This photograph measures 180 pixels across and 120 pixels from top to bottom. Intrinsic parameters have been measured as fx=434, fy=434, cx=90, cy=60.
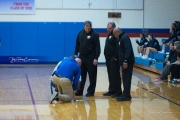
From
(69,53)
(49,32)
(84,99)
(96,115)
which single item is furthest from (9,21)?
(96,115)

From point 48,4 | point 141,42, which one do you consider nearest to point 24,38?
point 48,4

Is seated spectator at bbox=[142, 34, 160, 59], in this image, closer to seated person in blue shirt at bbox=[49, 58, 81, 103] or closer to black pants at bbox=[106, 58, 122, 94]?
black pants at bbox=[106, 58, 122, 94]

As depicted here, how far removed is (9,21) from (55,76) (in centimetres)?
1137

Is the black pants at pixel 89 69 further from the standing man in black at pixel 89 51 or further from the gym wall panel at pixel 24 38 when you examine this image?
the gym wall panel at pixel 24 38

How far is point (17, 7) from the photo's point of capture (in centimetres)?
2089

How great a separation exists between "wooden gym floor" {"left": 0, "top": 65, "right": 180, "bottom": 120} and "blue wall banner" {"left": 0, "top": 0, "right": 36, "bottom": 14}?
7.68 metres

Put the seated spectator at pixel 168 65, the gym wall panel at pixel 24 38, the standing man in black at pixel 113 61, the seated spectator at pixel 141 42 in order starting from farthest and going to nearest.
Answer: the gym wall panel at pixel 24 38, the seated spectator at pixel 141 42, the seated spectator at pixel 168 65, the standing man in black at pixel 113 61

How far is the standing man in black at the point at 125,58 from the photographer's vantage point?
9.98 metres

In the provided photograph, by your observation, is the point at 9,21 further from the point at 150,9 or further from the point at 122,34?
the point at 122,34

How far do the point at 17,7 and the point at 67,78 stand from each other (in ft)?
38.6

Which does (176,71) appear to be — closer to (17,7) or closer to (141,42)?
(141,42)

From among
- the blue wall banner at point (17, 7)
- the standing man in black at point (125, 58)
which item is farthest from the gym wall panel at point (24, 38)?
the standing man in black at point (125, 58)

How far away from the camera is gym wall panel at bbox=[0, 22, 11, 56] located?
2061 centimetres

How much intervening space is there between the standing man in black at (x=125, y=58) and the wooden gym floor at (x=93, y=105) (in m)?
0.30
